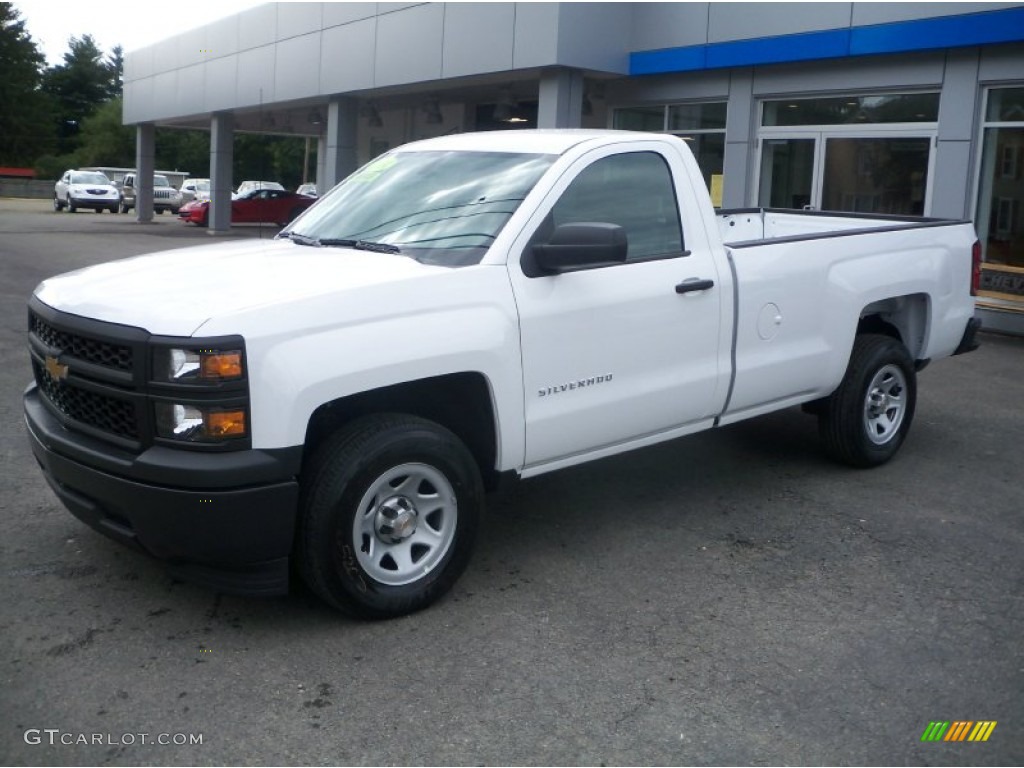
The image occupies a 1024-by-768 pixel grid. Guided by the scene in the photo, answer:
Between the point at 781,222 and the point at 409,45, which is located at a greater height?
the point at 409,45

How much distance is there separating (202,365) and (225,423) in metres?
0.22

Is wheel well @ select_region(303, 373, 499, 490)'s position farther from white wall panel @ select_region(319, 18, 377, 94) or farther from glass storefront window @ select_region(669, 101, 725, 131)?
white wall panel @ select_region(319, 18, 377, 94)

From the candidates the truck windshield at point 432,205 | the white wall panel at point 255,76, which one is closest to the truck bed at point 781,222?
the truck windshield at point 432,205

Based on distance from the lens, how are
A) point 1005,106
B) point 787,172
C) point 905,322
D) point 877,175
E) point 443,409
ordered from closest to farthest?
point 443,409 → point 905,322 → point 1005,106 → point 877,175 → point 787,172

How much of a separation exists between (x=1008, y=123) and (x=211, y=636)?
1154 centimetres

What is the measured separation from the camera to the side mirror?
4.60 meters

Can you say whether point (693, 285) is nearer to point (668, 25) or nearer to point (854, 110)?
point (854, 110)

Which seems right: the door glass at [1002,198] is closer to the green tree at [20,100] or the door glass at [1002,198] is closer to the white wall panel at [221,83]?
the white wall panel at [221,83]

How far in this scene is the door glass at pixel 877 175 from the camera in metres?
13.6

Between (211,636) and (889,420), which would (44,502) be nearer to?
(211,636)

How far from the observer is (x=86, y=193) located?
1747 inches

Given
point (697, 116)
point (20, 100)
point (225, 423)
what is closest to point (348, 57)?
point (697, 116)

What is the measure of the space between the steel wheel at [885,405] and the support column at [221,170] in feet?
87.6

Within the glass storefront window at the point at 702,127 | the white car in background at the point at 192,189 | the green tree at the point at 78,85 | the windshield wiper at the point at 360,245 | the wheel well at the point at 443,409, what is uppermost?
the green tree at the point at 78,85
